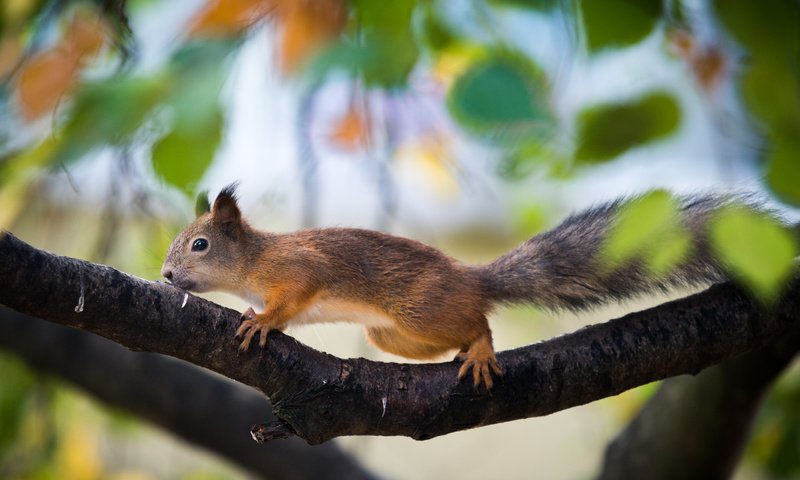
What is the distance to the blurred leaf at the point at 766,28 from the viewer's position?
23.1 inches

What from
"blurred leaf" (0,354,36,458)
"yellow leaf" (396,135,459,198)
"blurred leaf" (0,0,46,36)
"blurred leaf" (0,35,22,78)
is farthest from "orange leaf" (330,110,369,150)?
"blurred leaf" (0,354,36,458)

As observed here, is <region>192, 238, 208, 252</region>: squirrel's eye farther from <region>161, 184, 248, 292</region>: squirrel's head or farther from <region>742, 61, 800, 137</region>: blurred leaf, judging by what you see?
<region>742, 61, 800, 137</region>: blurred leaf

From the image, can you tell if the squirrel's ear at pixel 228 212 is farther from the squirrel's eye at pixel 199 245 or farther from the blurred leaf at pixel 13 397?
the blurred leaf at pixel 13 397

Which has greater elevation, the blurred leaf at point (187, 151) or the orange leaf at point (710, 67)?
the orange leaf at point (710, 67)

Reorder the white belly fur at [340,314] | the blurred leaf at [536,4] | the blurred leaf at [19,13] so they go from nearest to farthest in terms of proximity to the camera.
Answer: the blurred leaf at [536,4]
the blurred leaf at [19,13]
the white belly fur at [340,314]

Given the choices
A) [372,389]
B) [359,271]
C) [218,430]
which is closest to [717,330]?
[372,389]

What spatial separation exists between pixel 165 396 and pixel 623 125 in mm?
2703

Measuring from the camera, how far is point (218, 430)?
304 cm

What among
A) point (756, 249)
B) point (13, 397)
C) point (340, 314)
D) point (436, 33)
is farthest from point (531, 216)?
point (13, 397)

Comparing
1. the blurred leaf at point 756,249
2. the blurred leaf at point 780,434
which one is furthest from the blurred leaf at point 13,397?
the blurred leaf at point 756,249

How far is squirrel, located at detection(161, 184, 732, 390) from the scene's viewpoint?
1.84 metres

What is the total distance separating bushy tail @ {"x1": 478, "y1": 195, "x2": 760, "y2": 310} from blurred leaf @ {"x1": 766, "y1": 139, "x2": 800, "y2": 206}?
44.8 inches

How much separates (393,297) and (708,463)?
1157 mm

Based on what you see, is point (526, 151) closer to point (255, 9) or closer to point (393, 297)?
point (255, 9)
